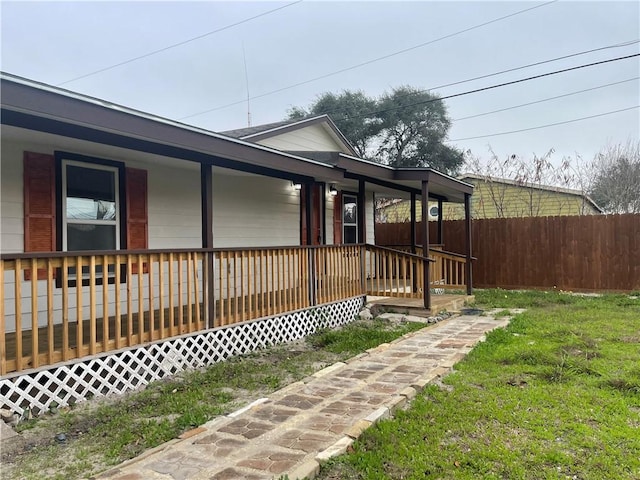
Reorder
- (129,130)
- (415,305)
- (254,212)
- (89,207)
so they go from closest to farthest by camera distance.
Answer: (129,130)
(89,207)
(415,305)
(254,212)

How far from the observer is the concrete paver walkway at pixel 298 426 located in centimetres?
259

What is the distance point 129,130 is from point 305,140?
20.7 feet

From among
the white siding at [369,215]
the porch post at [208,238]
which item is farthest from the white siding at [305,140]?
the porch post at [208,238]

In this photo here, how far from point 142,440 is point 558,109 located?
20.5m

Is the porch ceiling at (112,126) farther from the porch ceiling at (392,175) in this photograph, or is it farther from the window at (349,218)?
the window at (349,218)

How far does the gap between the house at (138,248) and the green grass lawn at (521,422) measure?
2.30 m

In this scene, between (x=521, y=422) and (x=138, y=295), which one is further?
(x=138, y=295)

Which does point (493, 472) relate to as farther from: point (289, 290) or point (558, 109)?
point (558, 109)

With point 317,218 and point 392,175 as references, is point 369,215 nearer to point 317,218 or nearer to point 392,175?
point 317,218

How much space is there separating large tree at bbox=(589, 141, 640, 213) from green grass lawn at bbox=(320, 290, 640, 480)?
1547cm

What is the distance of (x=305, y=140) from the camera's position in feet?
32.7

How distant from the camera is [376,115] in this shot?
20.3 metres

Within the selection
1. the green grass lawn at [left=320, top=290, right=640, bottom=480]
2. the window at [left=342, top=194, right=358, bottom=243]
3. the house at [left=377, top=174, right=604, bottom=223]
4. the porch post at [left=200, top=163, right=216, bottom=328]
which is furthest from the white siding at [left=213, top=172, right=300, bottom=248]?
the house at [left=377, top=174, right=604, bottom=223]

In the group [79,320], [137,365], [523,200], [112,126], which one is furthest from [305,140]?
[523,200]
